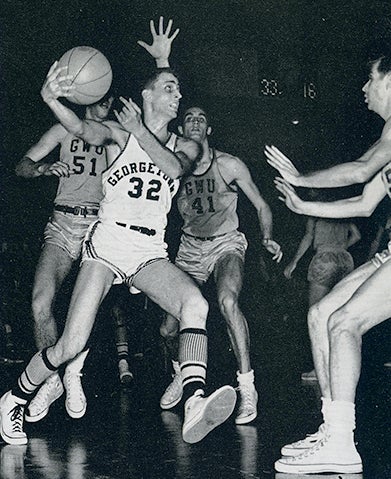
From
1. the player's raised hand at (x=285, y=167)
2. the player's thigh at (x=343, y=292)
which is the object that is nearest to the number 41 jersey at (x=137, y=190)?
the player's raised hand at (x=285, y=167)

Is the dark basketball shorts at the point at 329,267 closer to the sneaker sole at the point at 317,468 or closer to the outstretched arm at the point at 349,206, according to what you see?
the outstretched arm at the point at 349,206

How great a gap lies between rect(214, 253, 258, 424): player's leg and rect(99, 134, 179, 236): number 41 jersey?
89cm

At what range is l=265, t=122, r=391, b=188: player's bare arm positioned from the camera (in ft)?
13.3

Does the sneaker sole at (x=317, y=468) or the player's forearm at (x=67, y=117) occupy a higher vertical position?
the player's forearm at (x=67, y=117)

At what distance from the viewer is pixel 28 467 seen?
148 inches

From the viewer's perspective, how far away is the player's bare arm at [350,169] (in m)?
4.06

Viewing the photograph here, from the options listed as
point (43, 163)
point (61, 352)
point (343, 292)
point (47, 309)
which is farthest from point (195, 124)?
point (343, 292)

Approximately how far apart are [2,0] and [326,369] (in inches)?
326

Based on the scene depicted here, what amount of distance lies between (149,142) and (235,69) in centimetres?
805

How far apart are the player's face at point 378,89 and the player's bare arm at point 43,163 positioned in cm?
222

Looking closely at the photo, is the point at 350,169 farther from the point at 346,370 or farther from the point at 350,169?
the point at 346,370

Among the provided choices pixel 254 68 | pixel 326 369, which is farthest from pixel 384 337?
pixel 326 369

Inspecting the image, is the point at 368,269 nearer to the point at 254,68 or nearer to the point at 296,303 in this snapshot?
the point at 296,303

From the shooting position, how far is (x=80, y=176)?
20.5ft
